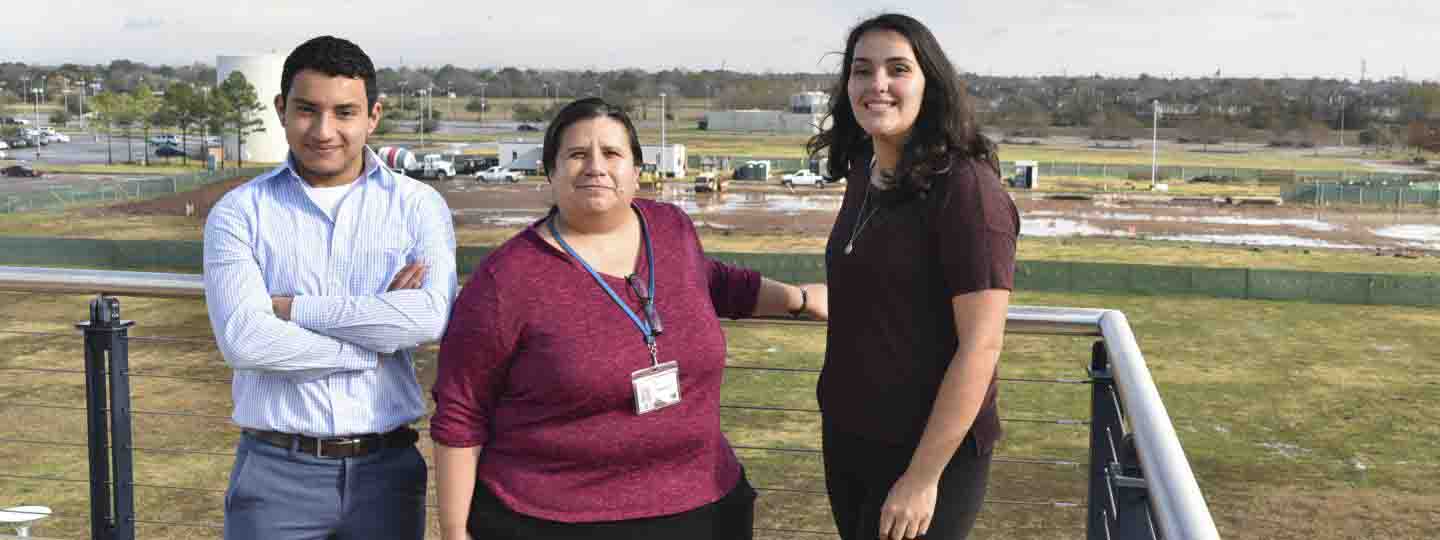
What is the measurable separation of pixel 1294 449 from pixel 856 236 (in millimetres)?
13834

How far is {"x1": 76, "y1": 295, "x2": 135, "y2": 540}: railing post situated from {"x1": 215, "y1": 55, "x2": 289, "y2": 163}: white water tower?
265 feet

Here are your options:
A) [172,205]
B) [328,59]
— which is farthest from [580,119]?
[172,205]

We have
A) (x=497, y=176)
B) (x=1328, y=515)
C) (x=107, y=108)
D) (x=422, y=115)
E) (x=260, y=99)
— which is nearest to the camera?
(x=1328, y=515)

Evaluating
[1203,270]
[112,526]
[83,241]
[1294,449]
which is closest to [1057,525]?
[1294,449]

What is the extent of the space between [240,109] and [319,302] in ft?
265

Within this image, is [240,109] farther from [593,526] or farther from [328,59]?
[593,526]

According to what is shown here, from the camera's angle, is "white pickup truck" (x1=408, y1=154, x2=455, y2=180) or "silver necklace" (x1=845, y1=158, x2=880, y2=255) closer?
"silver necklace" (x1=845, y1=158, x2=880, y2=255)

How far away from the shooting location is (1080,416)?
1599cm

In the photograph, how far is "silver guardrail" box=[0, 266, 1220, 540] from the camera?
1.75m

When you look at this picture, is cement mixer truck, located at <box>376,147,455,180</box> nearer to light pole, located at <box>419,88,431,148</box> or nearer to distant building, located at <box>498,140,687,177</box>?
distant building, located at <box>498,140,687,177</box>

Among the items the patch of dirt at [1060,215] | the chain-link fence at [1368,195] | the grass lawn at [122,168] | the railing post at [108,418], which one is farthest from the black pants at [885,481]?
the grass lawn at [122,168]

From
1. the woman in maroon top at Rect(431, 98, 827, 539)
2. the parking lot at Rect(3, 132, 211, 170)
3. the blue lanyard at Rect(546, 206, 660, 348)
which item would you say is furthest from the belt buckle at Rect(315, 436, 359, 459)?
the parking lot at Rect(3, 132, 211, 170)

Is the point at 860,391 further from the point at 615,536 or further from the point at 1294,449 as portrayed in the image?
the point at 1294,449

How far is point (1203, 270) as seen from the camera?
2569cm
